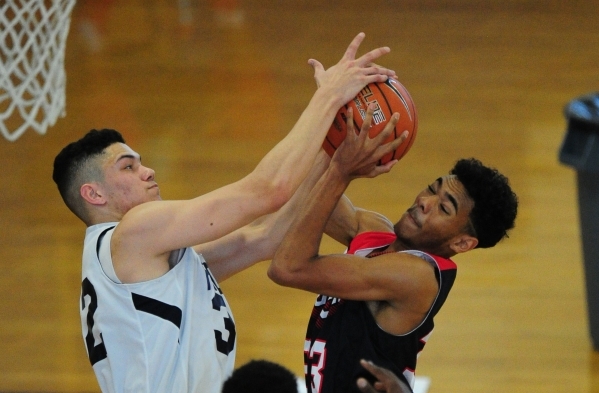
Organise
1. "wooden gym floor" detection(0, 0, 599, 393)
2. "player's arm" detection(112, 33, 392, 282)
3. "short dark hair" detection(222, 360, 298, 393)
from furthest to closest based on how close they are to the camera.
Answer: "wooden gym floor" detection(0, 0, 599, 393) → "player's arm" detection(112, 33, 392, 282) → "short dark hair" detection(222, 360, 298, 393)

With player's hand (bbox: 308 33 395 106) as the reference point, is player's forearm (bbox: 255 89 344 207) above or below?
below

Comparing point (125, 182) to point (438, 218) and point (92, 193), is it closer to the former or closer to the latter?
point (92, 193)

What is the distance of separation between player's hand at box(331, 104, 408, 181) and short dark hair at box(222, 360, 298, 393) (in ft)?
2.67

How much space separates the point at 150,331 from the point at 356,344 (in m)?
0.60

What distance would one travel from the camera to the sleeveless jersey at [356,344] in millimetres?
2703

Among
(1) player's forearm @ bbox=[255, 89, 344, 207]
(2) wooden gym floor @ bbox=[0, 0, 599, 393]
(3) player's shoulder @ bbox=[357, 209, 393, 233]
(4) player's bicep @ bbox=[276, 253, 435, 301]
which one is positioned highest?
(1) player's forearm @ bbox=[255, 89, 344, 207]

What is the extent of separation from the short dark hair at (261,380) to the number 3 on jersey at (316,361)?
793mm

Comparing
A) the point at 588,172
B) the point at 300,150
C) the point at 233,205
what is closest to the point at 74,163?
the point at 233,205

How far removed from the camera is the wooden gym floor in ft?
15.2

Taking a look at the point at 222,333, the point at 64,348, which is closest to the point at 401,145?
the point at 222,333

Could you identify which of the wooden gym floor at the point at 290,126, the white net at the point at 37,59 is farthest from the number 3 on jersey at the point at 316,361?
the white net at the point at 37,59

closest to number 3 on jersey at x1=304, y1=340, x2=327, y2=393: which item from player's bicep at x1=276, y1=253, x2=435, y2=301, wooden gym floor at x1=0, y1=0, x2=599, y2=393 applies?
player's bicep at x1=276, y1=253, x2=435, y2=301

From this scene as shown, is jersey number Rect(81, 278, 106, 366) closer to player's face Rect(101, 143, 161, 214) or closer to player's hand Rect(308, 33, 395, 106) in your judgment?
player's face Rect(101, 143, 161, 214)

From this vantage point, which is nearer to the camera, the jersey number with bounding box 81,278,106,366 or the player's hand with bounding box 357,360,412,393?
the player's hand with bounding box 357,360,412,393
